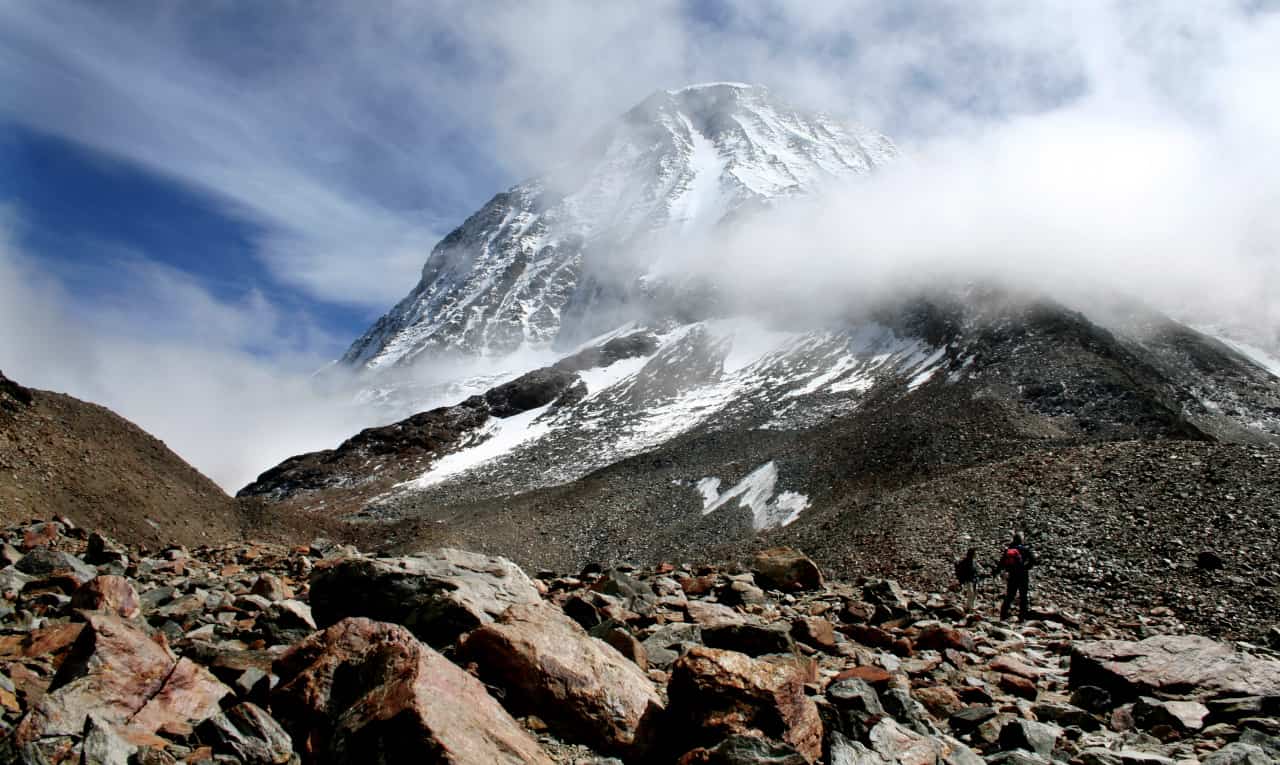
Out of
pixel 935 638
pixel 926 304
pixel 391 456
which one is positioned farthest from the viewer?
pixel 391 456

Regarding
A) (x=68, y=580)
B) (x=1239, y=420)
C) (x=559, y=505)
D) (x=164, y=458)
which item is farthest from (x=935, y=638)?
(x=1239, y=420)

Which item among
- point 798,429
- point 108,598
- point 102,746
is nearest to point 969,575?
point 108,598

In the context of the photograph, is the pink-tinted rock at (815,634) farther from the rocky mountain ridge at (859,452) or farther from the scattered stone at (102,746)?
the rocky mountain ridge at (859,452)

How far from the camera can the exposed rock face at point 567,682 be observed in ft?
21.6

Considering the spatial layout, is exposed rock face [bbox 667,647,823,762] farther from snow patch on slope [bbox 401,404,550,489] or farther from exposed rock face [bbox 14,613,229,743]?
snow patch on slope [bbox 401,404,550,489]

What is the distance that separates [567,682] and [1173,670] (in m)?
9.94

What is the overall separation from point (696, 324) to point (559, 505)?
103069 mm

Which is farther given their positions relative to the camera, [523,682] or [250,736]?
[523,682]

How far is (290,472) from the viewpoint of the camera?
113 meters

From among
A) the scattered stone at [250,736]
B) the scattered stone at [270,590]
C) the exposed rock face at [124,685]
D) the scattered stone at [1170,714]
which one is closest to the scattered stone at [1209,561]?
the scattered stone at [1170,714]

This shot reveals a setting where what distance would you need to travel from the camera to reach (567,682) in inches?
269

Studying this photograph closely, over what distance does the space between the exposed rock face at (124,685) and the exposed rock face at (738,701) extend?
4.36 meters

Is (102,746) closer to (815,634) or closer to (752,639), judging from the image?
(752,639)

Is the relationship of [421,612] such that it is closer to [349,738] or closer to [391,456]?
[349,738]
